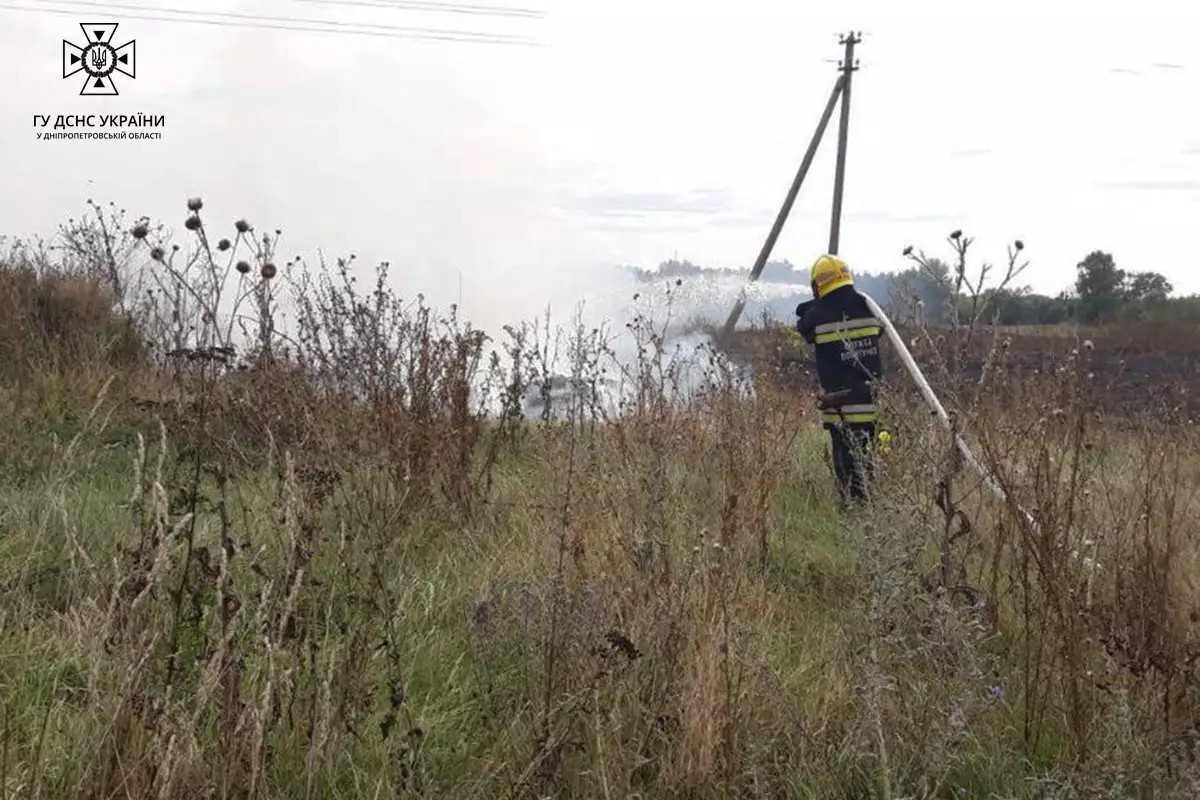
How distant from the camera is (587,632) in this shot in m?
2.72

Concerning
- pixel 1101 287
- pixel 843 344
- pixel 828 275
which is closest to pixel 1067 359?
pixel 843 344

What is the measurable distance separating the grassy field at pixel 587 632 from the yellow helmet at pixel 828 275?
1.57m

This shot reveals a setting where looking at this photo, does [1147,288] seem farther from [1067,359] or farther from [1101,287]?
[1067,359]

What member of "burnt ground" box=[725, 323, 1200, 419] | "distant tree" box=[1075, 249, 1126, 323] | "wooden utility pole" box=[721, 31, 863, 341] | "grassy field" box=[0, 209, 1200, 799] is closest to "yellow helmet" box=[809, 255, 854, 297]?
"burnt ground" box=[725, 323, 1200, 419]

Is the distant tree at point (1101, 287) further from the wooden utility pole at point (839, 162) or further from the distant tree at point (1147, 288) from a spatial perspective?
the wooden utility pole at point (839, 162)

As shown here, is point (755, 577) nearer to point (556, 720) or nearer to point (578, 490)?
point (578, 490)

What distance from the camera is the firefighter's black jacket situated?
553cm

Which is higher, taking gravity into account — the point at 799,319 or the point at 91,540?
the point at 799,319

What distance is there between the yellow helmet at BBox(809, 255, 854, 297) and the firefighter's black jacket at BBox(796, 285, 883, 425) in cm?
3

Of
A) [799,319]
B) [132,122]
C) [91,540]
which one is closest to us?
[91,540]

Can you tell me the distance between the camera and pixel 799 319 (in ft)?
19.1

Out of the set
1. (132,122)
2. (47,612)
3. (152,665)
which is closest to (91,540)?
(47,612)

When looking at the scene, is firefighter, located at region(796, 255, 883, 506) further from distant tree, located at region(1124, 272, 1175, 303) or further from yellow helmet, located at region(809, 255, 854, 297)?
distant tree, located at region(1124, 272, 1175, 303)

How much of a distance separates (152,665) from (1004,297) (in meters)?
3.02
